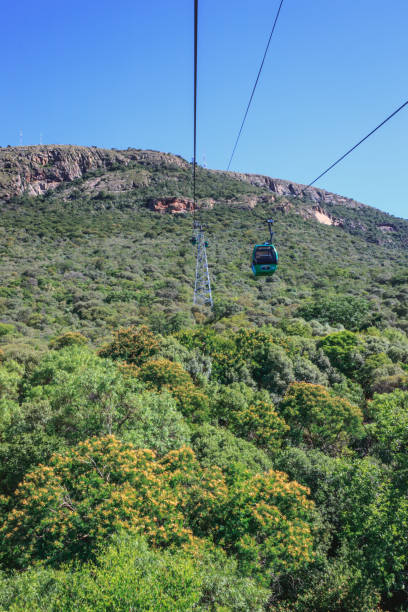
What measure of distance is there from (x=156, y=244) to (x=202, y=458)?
68.9 metres

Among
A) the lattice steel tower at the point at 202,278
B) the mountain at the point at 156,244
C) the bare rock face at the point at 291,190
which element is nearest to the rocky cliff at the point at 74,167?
the mountain at the point at 156,244

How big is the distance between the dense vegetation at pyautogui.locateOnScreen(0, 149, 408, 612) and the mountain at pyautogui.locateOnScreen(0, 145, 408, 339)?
3.17 ft

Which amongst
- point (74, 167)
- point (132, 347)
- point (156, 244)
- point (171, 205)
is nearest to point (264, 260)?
point (132, 347)

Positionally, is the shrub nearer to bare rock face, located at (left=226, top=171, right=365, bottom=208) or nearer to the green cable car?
the green cable car

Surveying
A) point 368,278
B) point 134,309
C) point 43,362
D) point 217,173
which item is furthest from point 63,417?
point 217,173

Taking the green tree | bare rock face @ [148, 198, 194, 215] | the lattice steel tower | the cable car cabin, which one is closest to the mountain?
bare rock face @ [148, 198, 194, 215]

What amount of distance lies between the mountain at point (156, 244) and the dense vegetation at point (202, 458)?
97cm

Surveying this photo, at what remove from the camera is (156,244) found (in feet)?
274

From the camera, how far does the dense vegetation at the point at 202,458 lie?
39.8 feet

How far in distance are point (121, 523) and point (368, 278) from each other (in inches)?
2848

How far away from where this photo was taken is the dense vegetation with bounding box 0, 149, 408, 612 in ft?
39.8

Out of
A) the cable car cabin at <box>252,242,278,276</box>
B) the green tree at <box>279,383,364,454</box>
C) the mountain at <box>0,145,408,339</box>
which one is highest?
the mountain at <box>0,145,408,339</box>

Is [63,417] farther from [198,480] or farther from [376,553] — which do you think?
[376,553]

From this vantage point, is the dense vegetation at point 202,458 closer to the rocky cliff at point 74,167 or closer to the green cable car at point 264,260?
the green cable car at point 264,260
